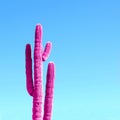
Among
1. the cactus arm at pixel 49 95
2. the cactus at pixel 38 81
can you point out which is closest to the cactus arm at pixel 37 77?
the cactus at pixel 38 81

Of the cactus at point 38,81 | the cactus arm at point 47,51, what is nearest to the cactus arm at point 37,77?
the cactus at point 38,81

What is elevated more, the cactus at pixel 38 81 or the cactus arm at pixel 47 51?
the cactus arm at pixel 47 51

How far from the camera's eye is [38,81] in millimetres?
9719

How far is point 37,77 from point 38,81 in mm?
110

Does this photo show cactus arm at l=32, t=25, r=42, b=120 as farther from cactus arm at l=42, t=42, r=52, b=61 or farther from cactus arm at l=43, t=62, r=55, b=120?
cactus arm at l=42, t=42, r=52, b=61

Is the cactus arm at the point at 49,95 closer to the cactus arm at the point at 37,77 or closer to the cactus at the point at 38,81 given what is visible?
the cactus at the point at 38,81

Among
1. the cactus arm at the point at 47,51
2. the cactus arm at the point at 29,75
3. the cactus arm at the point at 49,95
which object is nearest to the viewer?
the cactus arm at the point at 49,95

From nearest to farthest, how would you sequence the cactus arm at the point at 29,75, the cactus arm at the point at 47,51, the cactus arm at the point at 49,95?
the cactus arm at the point at 49,95 → the cactus arm at the point at 29,75 → the cactus arm at the point at 47,51

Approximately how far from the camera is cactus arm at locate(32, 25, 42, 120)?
9570 mm


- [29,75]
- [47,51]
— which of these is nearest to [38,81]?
[29,75]

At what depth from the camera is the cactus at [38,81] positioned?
376 inches

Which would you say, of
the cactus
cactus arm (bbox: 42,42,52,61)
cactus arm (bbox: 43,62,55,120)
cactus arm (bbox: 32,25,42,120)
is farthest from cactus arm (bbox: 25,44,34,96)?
cactus arm (bbox: 43,62,55,120)

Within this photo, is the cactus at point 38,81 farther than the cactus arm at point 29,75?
No

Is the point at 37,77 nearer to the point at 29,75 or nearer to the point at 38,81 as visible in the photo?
the point at 38,81
